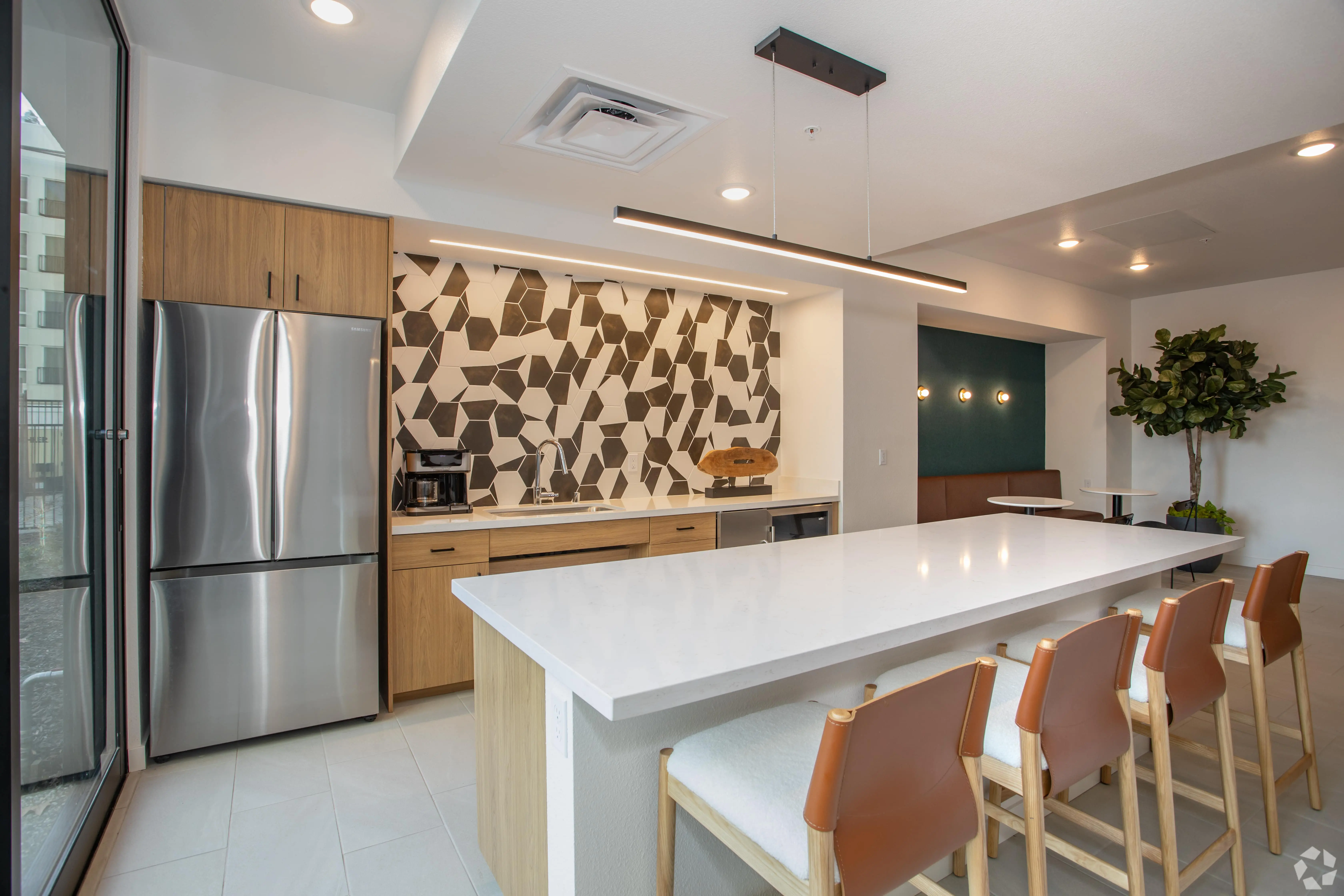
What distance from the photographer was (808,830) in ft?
3.50

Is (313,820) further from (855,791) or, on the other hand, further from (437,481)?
(855,791)

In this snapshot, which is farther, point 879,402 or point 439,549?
point 879,402

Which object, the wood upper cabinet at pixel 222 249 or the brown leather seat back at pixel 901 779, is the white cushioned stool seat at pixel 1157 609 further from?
the wood upper cabinet at pixel 222 249

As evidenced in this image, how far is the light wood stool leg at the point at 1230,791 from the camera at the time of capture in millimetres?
1872

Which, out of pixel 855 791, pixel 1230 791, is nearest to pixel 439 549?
pixel 855 791

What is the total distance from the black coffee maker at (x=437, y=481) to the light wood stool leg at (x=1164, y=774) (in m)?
2.87

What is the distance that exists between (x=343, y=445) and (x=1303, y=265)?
737 centimetres

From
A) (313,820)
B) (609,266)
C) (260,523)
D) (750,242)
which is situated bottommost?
(313,820)

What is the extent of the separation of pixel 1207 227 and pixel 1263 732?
378 centimetres

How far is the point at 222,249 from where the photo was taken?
8.91 ft

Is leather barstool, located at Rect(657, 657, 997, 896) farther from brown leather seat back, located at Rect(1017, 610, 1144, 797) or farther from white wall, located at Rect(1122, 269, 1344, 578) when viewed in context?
white wall, located at Rect(1122, 269, 1344, 578)

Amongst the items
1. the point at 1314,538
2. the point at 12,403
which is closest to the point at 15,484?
the point at 12,403

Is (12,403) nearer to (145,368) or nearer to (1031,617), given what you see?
(145,368)

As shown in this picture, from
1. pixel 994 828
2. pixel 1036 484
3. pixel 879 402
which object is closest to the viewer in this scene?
pixel 994 828
